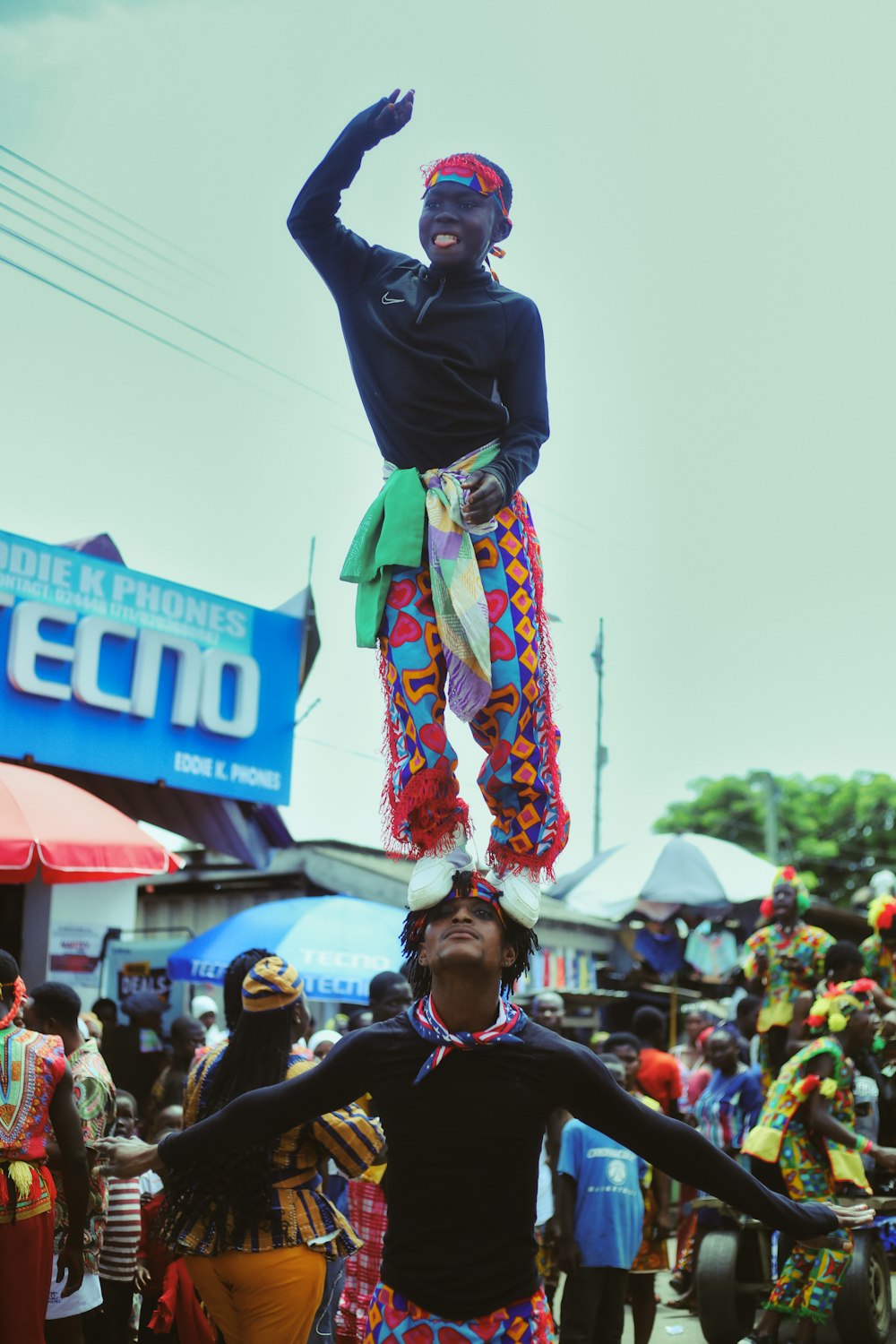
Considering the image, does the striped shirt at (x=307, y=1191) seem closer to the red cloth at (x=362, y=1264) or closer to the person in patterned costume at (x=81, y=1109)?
the person in patterned costume at (x=81, y=1109)

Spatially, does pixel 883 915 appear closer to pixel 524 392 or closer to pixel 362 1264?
pixel 362 1264

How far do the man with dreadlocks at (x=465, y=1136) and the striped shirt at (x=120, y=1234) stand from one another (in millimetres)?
3294

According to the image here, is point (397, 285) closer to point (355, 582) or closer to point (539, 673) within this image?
point (355, 582)

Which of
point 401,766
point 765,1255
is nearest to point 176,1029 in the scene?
point 765,1255

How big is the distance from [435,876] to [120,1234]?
12.8ft

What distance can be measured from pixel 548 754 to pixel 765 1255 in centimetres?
627

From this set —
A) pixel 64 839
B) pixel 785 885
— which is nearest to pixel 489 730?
pixel 64 839

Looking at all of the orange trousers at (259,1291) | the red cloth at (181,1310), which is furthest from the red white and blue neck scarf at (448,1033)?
the red cloth at (181,1310)

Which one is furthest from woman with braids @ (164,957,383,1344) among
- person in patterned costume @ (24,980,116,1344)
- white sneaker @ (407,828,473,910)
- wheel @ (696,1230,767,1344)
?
wheel @ (696,1230,767,1344)

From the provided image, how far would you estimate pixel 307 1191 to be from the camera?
190 inches

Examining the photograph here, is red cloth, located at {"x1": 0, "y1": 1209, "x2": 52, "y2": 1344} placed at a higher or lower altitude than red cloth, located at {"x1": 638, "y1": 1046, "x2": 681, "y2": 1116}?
lower

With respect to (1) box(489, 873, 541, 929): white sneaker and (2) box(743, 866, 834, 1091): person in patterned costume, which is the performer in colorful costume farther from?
(1) box(489, 873, 541, 929): white sneaker

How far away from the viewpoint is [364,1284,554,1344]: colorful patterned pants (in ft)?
10.9

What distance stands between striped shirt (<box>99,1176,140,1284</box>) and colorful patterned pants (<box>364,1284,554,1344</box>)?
12.0 ft
